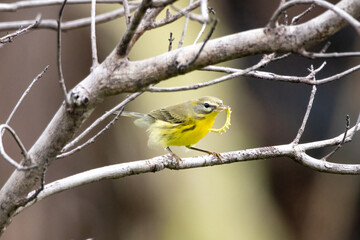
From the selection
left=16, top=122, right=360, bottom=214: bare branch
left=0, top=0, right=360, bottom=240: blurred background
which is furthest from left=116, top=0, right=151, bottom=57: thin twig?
left=0, top=0, right=360, bottom=240: blurred background

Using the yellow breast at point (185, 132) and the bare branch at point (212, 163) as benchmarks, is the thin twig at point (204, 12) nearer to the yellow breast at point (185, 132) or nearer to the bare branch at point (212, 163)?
the bare branch at point (212, 163)

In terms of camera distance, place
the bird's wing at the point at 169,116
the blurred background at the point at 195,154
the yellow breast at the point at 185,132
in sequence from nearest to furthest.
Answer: the yellow breast at the point at 185,132
the bird's wing at the point at 169,116
the blurred background at the point at 195,154

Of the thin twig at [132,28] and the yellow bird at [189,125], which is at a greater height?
the thin twig at [132,28]

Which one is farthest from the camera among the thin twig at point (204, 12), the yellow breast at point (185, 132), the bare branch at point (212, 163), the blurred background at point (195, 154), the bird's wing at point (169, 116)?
the blurred background at point (195, 154)

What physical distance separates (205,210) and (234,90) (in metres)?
2.11

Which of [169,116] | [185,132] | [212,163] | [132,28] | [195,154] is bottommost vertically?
[195,154]

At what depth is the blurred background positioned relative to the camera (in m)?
7.13

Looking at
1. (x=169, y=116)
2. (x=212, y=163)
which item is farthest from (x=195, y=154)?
(x=212, y=163)

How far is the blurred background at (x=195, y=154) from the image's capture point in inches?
281

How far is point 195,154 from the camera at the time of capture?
311 inches

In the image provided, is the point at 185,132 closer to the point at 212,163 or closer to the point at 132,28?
the point at 212,163

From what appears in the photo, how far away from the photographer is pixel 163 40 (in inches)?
304

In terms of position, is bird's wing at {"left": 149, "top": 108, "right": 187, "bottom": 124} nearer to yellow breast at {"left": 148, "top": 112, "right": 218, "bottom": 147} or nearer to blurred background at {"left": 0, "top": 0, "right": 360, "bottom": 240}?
yellow breast at {"left": 148, "top": 112, "right": 218, "bottom": 147}

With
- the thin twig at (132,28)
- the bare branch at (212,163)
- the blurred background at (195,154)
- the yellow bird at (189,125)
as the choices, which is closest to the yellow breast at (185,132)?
the yellow bird at (189,125)
